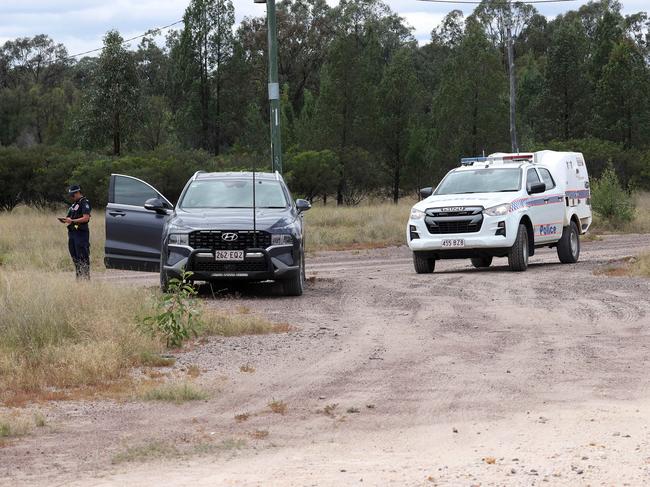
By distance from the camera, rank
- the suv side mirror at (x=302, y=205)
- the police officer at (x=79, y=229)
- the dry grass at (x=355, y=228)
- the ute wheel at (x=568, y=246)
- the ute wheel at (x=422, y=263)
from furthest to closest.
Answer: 1. the dry grass at (x=355, y=228)
2. the ute wheel at (x=568, y=246)
3. the ute wheel at (x=422, y=263)
4. the police officer at (x=79, y=229)
5. the suv side mirror at (x=302, y=205)

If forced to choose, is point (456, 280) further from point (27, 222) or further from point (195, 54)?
point (195, 54)

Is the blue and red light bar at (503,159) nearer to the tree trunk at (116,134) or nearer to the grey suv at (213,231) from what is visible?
the grey suv at (213,231)

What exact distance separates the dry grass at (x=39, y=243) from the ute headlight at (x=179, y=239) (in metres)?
4.75

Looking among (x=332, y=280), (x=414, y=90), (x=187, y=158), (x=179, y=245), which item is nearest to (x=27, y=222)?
(x=187, y=158)

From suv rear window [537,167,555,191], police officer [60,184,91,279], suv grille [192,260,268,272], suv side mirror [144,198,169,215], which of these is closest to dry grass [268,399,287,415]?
suv grille [192,260,268,272]

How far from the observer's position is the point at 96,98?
173ft

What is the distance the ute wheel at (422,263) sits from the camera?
2144 cm

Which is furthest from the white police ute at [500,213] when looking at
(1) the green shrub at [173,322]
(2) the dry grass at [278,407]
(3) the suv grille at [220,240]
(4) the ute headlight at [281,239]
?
(2) the dry grass at [278,407]

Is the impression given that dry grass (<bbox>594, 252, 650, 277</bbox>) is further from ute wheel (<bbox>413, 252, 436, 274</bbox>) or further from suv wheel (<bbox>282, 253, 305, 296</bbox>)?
suv wheel (<bbox>282, 253, 305, 296</bbox>)

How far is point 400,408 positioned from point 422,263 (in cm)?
1241

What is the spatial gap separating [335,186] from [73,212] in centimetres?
3190

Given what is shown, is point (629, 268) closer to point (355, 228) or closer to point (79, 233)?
point (79, 233)

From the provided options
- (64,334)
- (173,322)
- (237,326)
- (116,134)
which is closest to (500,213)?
(237,326)

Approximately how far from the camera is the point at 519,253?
69.3 feet
